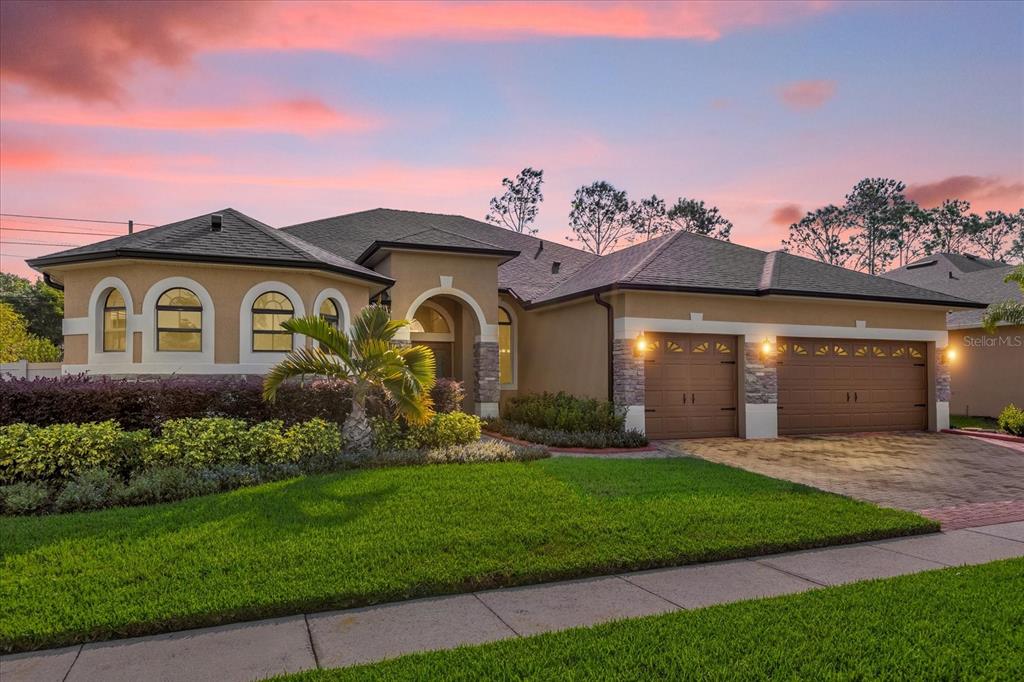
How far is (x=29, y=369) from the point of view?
14016 mm

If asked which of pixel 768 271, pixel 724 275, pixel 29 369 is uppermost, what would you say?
pixel 768 271

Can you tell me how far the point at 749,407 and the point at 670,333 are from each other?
274 cm

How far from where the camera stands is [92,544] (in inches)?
218

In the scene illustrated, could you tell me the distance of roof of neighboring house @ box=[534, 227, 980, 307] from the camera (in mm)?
14281

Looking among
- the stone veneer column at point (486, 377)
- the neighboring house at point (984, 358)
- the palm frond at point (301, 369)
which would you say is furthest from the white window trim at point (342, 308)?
the neighboring house at point (984, 358)

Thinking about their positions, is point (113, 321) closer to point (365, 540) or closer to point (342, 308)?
point (342, 308)

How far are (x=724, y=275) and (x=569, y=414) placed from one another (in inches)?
218

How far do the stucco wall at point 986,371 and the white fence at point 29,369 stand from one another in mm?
24624

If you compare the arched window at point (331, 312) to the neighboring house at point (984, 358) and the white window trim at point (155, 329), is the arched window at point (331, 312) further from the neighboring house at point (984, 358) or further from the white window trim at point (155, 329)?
the neighboring house at point (984, 358)

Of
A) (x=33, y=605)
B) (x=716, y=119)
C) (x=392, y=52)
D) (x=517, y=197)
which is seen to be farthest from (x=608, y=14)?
(x=517, y=197)

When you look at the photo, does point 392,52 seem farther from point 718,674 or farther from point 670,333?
point 718,674

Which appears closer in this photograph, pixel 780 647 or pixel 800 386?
pixel 780 647

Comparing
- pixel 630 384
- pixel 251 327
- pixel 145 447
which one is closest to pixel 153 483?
pixel 145 447

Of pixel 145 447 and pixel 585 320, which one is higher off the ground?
pixel 585 320
